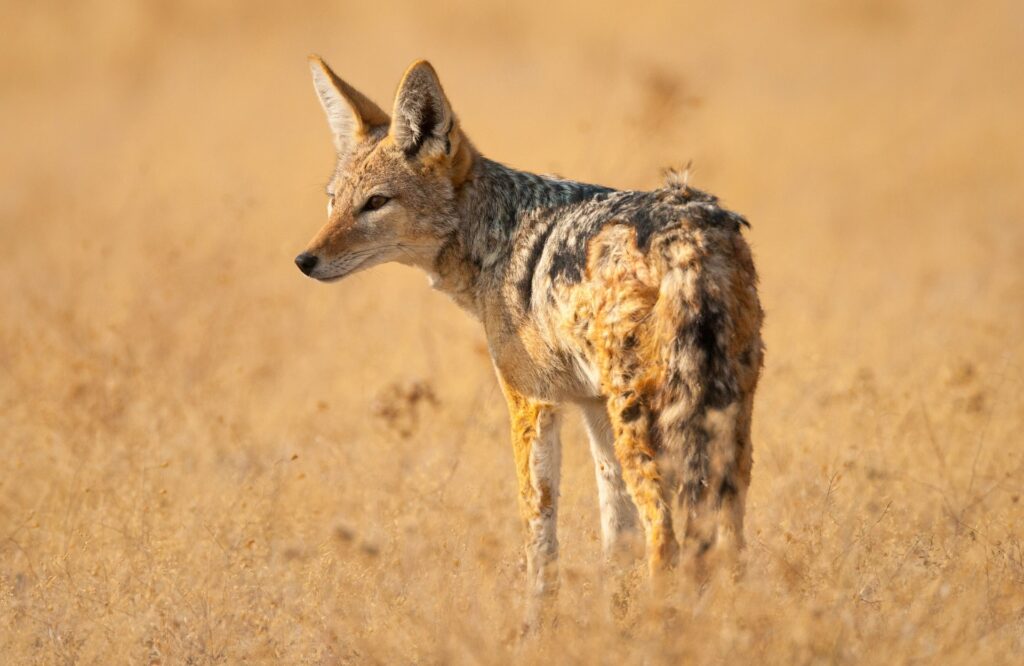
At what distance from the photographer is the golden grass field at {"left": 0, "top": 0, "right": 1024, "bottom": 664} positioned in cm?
500

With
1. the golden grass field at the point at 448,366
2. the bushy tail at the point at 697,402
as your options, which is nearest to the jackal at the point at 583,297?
the bushy tail at the point at 697,402

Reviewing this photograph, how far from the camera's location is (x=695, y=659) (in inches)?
161

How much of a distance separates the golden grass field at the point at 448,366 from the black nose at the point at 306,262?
48.9 inches

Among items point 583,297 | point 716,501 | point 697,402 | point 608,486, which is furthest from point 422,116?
point 716,501

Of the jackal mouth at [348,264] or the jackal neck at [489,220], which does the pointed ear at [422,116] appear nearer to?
the jackal neck at [489,220]

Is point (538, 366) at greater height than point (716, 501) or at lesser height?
greater

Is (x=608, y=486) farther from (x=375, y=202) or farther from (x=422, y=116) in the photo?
(x=422, y=116)

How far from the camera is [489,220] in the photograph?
19.9 feet

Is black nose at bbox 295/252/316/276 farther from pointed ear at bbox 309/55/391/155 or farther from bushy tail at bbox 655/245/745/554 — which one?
bushy tail at bbox 655/245/745/554

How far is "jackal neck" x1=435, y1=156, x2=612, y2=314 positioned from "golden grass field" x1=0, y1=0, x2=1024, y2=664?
119 centimetres

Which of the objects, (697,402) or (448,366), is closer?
(697,402)

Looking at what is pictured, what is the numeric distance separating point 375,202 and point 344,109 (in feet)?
2.65

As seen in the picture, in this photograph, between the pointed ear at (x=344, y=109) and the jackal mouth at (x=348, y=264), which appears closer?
the jackal mouth at (x=348, y=264)

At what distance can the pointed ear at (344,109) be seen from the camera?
648 centimetres
